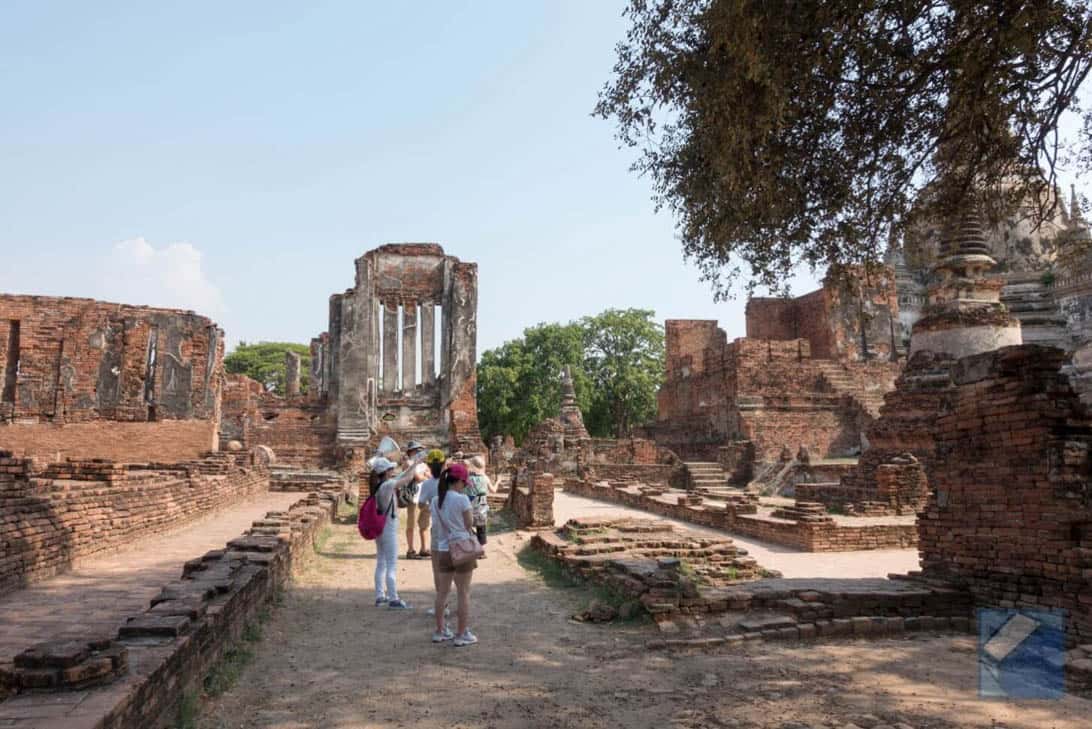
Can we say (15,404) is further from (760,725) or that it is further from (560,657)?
(760,725)

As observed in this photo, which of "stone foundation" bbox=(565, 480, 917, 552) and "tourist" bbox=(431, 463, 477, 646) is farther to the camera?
"stone foundation" bbox=(565, 480, 917, 552)

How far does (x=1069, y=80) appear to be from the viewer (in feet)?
19.8

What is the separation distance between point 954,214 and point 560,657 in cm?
562

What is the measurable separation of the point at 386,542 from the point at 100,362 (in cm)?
1492

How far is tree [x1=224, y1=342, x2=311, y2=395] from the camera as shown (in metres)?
56.4

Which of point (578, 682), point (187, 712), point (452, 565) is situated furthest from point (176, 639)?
point (578, 682)

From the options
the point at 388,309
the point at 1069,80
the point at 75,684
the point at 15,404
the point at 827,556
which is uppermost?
the point at 388,309

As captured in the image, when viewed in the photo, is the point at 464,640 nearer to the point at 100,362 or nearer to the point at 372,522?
the point at 372,522

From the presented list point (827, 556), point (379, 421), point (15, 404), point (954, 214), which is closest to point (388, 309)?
point (379, 421)

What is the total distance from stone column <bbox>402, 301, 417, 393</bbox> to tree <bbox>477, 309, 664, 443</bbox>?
14.5 m

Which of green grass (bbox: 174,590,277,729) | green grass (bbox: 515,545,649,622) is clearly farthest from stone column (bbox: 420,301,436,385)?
green grass (bbox: 174,590,277,729)

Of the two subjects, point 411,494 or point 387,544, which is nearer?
point 387,544

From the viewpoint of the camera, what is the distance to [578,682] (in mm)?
4727

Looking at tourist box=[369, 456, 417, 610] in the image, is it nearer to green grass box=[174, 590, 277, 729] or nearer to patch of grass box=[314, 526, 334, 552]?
green grass box=[174, 590, 277, 729]
